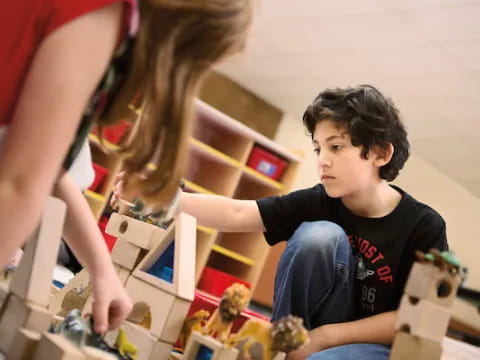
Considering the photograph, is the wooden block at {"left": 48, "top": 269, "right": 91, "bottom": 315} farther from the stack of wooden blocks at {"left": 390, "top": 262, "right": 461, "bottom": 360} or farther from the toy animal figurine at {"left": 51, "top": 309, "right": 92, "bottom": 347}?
the stack of wooden blocks at {"left": 390, "top": 262, "right": 461, "bottom": 360}

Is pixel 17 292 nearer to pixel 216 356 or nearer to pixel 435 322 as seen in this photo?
pixel 216 356

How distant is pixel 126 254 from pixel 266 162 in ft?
8.61

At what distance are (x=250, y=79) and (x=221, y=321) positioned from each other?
403 cm

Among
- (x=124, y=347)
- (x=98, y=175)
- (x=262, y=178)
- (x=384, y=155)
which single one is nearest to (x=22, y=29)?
(x=124, y=347)

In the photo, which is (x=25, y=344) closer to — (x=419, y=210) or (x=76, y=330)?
(x=76, y=330)

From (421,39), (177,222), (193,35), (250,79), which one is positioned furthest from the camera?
(250,79)

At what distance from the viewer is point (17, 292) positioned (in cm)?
83

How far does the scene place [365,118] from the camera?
148cm

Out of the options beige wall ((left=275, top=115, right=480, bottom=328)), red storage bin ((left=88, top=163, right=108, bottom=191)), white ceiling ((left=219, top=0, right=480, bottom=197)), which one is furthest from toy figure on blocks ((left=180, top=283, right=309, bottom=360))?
beige wall ((left=275, top=115, right=480, bottom=328))

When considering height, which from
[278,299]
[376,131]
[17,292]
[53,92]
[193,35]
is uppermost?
[376,131]

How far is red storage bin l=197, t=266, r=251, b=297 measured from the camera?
3531 mm

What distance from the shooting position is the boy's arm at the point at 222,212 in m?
1.50

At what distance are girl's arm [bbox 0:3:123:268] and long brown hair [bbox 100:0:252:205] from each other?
0.28 feet

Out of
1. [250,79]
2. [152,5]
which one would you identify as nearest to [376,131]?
[152,5]
